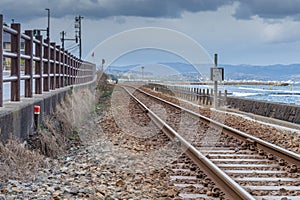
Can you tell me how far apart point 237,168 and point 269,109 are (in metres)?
11.6

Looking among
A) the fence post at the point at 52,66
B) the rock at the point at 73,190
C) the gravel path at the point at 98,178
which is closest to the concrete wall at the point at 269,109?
the gravel path at the point at 98,178

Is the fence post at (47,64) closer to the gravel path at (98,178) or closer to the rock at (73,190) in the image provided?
the gravel path at (98,178)

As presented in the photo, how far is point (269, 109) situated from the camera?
1969 centimetres

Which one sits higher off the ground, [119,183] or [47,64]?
[47,64]

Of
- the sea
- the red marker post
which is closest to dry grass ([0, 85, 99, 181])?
the red marker post

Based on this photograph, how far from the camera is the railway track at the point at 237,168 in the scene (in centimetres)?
681

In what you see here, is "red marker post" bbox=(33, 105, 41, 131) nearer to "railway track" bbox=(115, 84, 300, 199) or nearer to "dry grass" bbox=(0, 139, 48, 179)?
"dry grass" bbox=(0, 139, 48, 179)

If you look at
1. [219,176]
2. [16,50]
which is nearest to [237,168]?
[219,176]

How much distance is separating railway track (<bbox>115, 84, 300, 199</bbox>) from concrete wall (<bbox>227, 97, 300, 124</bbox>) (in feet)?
15.1

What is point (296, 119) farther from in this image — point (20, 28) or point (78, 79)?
point (78, 79)

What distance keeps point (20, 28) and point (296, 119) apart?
10336mm

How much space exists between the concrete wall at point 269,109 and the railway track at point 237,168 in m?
4.60

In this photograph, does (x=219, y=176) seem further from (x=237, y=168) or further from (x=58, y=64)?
(x=58, y=64)

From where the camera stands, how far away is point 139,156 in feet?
32.2
